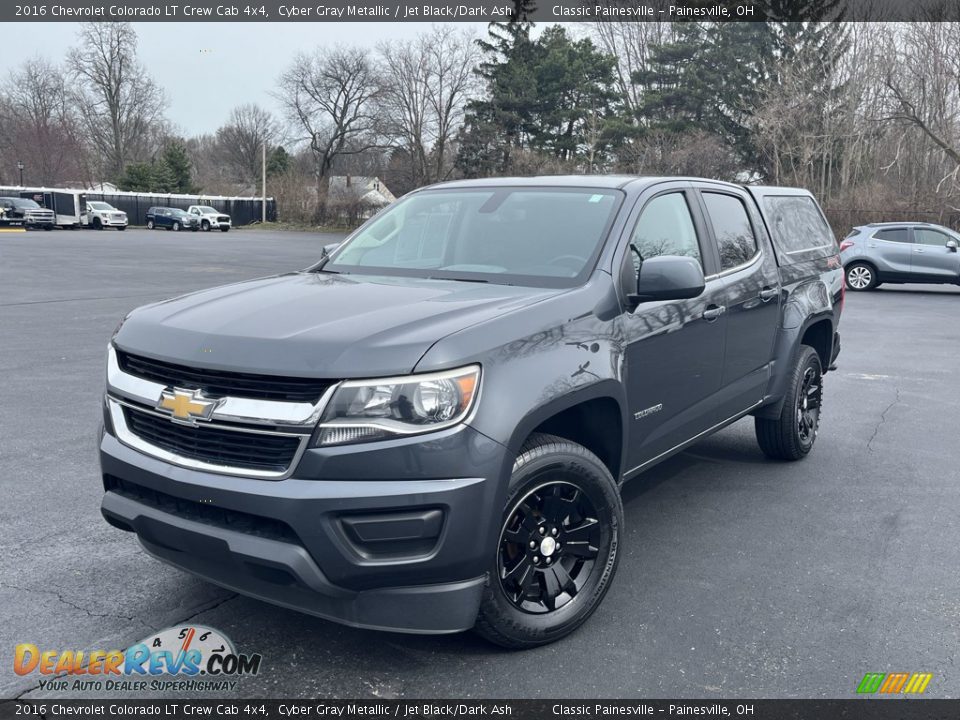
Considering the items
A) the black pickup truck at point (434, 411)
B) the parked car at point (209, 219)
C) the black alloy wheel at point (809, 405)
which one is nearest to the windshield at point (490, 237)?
the black pickup truck at point (434, 411)

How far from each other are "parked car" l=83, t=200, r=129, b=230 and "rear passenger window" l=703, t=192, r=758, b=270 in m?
53.9

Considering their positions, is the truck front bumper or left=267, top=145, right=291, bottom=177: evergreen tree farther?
left=267, top=145, right=291, bottom=177: evergreen tree

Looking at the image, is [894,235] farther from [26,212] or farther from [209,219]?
[209,219]

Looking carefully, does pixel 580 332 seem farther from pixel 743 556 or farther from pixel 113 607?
pixel 113 607

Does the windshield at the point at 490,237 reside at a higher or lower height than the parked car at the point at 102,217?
higher

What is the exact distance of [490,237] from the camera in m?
4.35

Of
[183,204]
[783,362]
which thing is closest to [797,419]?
[783,362]

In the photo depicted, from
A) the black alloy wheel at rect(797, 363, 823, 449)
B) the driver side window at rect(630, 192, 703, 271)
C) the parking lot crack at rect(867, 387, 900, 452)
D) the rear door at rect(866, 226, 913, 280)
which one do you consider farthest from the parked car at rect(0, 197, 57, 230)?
the driver side window at rect(630, 192, 703, 271)

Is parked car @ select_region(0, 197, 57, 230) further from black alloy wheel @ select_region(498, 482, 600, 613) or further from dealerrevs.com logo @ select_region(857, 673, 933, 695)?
dealerrevs.com logo @ select_region(857, 673, 933, 695)

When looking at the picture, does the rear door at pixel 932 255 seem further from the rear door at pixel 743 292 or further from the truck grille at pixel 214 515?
the truck grille at pixel 214 515

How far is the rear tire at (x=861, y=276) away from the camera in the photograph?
67.7 ft

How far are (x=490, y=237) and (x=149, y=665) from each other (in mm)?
2437

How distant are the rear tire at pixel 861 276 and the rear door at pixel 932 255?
91 centimetres

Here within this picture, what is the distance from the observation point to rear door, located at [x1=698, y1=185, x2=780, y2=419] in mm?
4867
